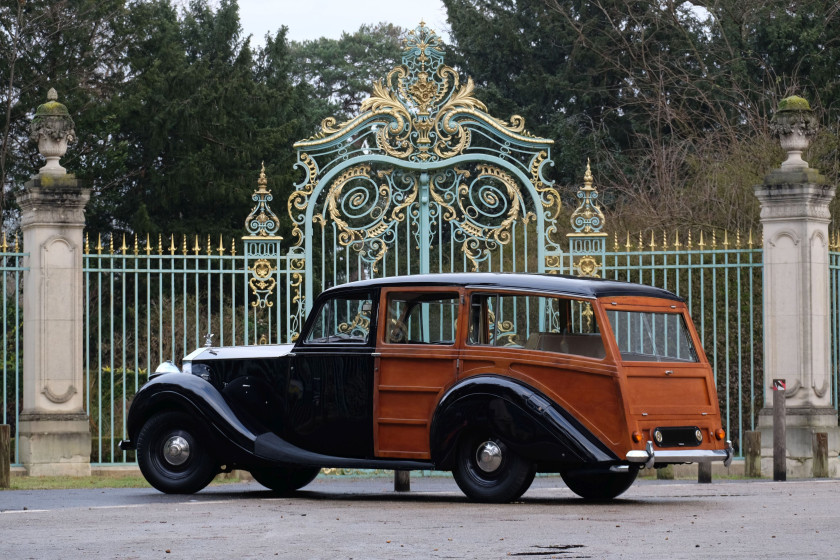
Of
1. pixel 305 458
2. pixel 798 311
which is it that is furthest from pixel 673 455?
pixel 798 311

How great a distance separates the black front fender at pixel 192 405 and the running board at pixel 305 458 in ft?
0.34

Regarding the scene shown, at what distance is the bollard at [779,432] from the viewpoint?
14.2 meters

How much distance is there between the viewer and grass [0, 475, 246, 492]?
13828 mm

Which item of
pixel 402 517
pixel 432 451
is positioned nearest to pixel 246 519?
pixel 402 517

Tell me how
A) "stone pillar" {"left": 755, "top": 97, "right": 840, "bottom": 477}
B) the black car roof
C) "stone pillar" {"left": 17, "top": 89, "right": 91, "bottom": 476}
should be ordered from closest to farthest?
the black car roof
"stone pillar" {"left": 17, "top": 89, "right": 91, "bottom": 476}
"stone pillar" {"left": 755, "top": 97, "right": 840, "bottom": 477}

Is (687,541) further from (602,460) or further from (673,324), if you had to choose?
(673,324)

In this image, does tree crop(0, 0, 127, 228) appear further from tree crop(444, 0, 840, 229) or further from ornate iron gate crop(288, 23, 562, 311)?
ornate iron gate crop(288, 23, 562, 311)

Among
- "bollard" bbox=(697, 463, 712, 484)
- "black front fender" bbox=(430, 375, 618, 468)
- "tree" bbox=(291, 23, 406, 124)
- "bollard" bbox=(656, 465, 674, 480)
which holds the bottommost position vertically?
"bollard" bbox=(656, 465, 674, 480)

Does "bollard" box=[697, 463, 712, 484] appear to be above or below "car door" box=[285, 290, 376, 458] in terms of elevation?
below

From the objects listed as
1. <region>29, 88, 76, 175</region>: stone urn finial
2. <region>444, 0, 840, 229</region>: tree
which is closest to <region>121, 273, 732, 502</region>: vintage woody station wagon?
<region>29, 88, 76, 175</region>: stone urn finial

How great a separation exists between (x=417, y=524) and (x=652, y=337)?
3.03 metres

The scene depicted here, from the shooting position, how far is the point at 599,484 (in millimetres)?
11828

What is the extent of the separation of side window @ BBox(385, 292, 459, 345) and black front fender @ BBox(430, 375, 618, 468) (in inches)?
25.8

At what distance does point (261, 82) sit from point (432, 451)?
27.8 meters
